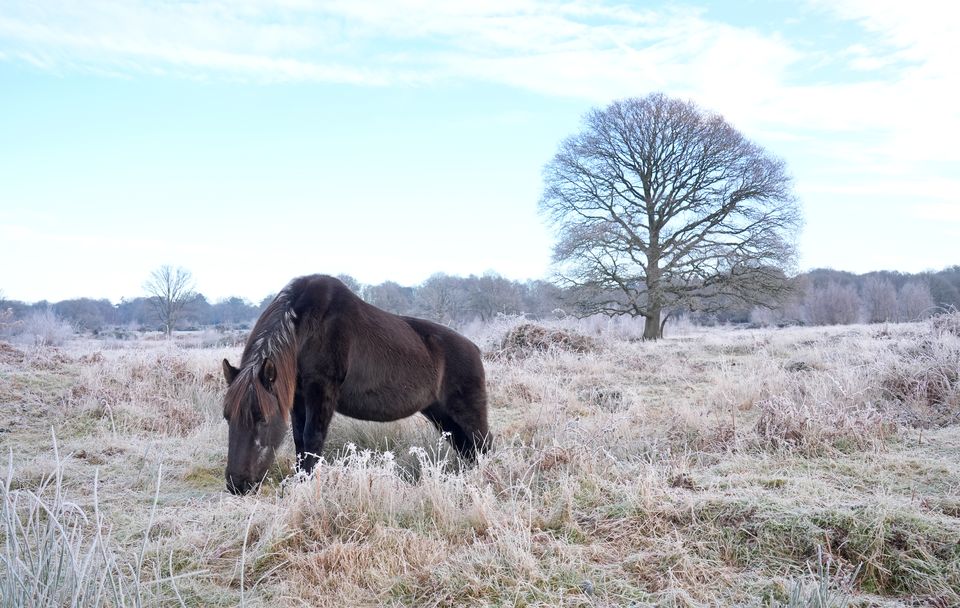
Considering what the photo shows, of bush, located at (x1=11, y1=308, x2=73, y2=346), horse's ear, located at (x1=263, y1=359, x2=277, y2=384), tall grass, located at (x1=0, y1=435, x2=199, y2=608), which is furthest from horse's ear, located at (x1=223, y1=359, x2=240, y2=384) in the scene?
bush, located at (x1=11, y1=308, x2=73, y2=346)

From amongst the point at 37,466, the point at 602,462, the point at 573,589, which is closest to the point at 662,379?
the point at 602,462

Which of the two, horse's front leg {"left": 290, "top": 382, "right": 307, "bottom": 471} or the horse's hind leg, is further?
the horse's hind leg

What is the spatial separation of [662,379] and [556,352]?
9.59ft

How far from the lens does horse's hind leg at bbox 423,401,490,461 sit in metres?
5.86

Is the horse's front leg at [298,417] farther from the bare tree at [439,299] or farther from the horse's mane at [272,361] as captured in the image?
the bare tree at [439,299]

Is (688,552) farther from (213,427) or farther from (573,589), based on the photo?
(213,427)

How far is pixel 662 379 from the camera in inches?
404

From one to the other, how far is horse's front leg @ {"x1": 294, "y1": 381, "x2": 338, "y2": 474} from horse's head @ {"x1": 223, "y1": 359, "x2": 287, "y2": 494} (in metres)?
0.47

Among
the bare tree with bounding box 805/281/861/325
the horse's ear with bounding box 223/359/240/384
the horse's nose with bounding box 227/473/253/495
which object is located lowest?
the horse's nose with bounding box 227/473/253/495

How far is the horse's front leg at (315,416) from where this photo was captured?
16.3 feet

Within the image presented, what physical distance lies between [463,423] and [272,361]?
210 cm

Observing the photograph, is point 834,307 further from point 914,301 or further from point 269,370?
point 269,370

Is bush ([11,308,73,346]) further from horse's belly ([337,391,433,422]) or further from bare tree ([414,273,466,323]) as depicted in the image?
horse's belly ([337,391,433,422])

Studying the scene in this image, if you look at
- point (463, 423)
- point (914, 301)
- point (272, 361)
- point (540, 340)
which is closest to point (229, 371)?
point (272, 361)
